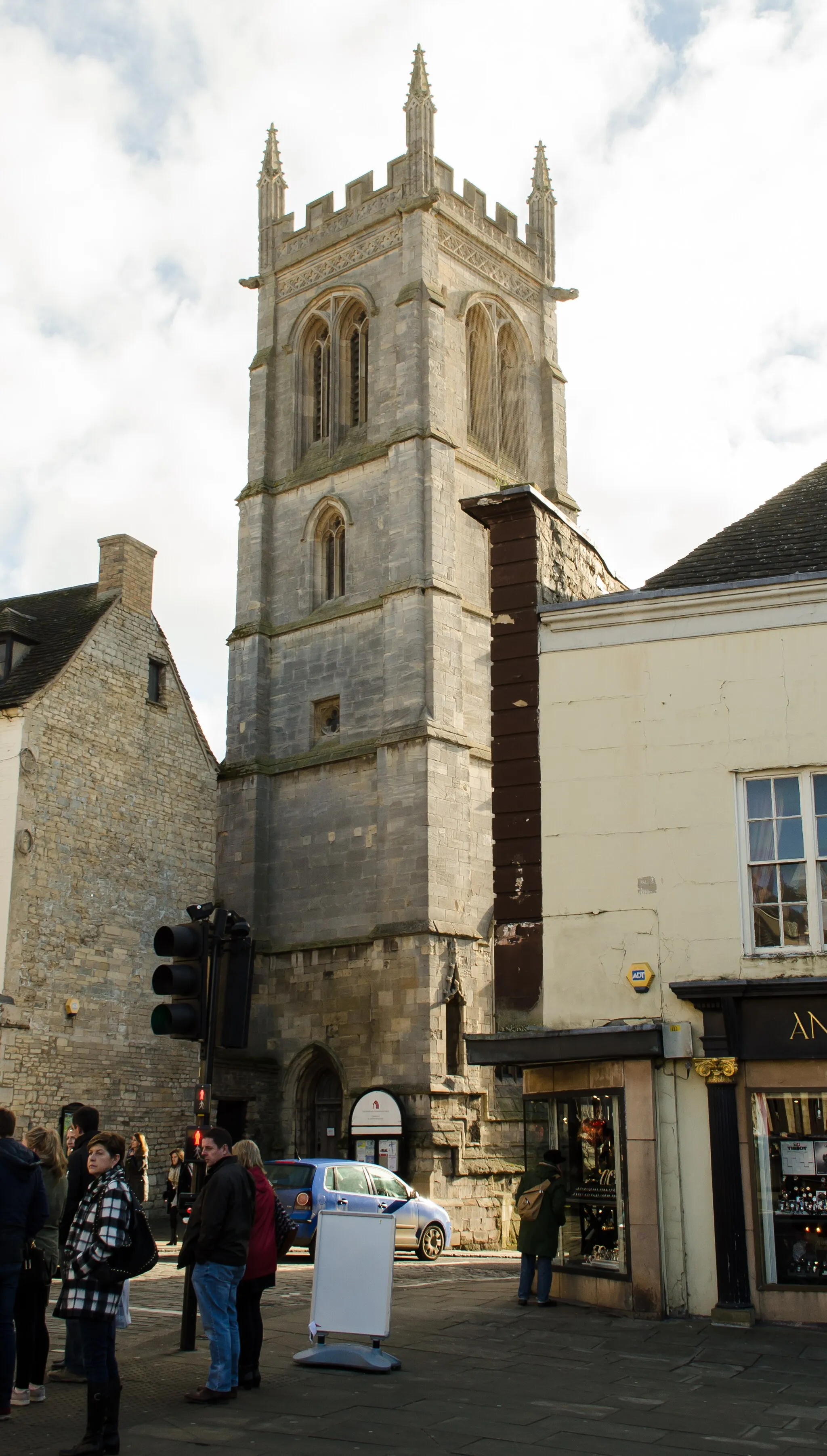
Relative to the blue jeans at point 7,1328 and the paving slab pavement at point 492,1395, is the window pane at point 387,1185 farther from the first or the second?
the blue jeans at point 7,1328

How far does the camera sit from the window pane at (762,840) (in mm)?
12648

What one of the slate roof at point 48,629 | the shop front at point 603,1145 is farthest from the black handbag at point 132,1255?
the slate roof at point 48,629

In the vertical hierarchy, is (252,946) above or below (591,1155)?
above

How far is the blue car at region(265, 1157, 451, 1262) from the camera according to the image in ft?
60.5

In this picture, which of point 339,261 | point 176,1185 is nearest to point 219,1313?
point 176,1185

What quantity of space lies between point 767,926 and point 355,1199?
8.91 m

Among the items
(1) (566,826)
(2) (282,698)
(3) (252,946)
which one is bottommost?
(3) (252,946)

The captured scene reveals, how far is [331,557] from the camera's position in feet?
117

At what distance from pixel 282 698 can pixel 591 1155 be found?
74.4 feet

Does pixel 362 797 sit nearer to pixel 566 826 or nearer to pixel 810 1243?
pixel 566 826

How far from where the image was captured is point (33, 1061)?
80.6 feet

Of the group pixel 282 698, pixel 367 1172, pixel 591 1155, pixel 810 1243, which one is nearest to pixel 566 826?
pixel 591 1155

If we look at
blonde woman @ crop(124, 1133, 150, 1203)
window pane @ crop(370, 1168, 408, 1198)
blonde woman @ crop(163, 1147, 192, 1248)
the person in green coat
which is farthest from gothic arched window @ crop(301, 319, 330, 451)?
the person in green coat

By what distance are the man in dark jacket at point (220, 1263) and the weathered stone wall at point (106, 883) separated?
1674 cm
